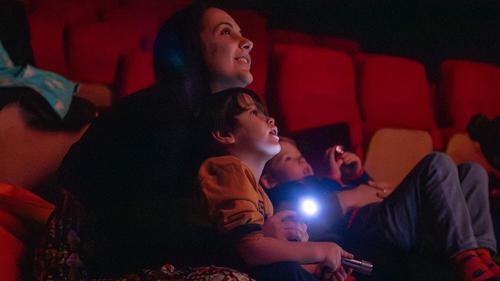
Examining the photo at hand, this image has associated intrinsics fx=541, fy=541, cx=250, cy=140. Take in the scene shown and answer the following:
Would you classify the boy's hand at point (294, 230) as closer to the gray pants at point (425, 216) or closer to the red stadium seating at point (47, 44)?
the gray pants at point (425, 216)

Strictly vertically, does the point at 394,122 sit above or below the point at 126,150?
below

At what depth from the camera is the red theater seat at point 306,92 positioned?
2.80 feet

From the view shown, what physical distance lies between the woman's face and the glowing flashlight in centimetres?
17

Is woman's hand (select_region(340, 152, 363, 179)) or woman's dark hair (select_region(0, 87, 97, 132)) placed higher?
woman's dark hair (select_region(0, 87, 97, 132))

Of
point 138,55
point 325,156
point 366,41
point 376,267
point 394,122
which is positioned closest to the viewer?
point 376,267

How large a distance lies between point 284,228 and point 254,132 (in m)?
0.07

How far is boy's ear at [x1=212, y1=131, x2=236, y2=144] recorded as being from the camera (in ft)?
1.28

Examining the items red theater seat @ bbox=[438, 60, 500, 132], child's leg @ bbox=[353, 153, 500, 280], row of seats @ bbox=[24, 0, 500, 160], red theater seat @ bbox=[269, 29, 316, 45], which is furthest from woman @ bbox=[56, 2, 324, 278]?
red theater seat @ bbox=[438, 60, 500, 132]

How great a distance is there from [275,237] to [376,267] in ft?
0.61

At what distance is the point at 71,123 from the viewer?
57 centimetres

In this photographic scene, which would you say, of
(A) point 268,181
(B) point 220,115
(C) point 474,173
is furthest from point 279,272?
(C) point 474,173

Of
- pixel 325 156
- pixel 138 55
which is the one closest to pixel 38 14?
pixel 138 55

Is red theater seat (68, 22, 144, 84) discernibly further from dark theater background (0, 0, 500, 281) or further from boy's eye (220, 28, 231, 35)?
boy's eye (220, 28, 231, 35)

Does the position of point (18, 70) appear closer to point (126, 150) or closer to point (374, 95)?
point (126, 150)
